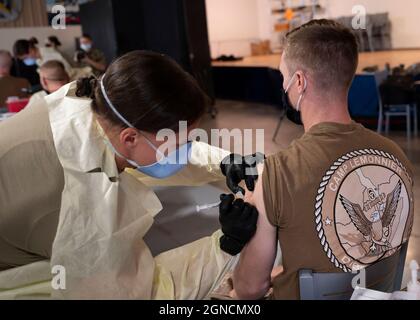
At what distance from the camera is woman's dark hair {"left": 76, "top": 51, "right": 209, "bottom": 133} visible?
987 mm

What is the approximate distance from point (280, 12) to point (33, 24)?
682 centimetres

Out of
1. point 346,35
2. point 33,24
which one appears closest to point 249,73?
point 33,24

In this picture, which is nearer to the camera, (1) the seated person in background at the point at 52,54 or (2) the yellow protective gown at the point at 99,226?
(2) the yellow protective gown at the point at 99,226

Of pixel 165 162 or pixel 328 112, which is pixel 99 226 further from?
pixel 328 112

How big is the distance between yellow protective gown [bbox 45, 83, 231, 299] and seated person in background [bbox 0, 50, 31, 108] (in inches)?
120

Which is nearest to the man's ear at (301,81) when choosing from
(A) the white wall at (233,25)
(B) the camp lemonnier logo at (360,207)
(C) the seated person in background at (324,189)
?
(C) the seated person in background at (324,189)

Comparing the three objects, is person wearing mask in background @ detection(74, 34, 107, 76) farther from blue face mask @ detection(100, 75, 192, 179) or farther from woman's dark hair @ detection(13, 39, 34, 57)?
blue face mask @ detection(100, 75, 192, 179)

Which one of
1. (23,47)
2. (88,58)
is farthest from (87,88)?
(88,58)

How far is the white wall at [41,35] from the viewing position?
6199mm

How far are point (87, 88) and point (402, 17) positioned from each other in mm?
10013

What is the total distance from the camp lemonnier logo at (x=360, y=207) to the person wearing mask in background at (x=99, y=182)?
0.53ft

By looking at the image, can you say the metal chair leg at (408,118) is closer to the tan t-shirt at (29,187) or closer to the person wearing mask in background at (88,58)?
the person wearing mask in background at (88,58)

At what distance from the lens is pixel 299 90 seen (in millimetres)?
1080

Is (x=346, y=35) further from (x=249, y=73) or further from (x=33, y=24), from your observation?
(x=249, y=73)
